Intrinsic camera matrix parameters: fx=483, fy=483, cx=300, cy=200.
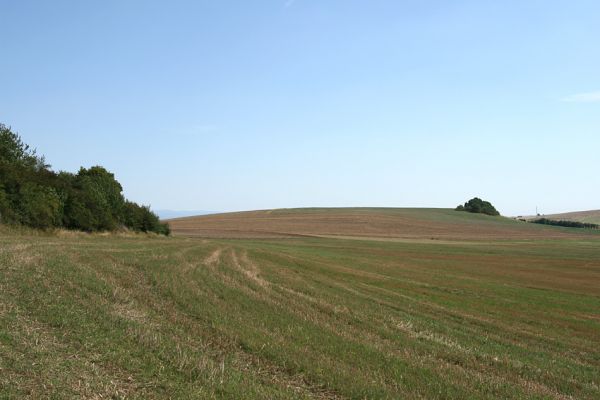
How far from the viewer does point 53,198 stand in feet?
145

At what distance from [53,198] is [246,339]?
131ft

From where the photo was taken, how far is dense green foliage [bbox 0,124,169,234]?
132ft

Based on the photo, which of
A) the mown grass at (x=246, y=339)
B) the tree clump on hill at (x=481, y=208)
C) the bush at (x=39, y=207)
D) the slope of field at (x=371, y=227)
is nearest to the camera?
the mown grass at (x=246, y=339)

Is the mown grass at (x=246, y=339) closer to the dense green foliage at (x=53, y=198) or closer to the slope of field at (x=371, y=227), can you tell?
the dense green foliage at (x=53, y=198)

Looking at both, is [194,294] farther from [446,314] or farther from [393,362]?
[446,314]

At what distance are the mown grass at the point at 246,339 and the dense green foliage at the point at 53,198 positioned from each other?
67.6ft

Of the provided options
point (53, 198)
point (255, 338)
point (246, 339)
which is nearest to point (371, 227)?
point (53, 198)

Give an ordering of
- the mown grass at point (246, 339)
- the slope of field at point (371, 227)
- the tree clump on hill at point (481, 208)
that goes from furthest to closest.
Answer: the tree clump on hill at point (481, 208)
the slope of field at point (371, 227)
the mown grass at point (246, 339)

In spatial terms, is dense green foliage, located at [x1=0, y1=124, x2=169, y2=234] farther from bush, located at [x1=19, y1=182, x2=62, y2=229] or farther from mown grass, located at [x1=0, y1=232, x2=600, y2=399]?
mown grass, located at [x1=0, y1=232, x2=600, y2=399]

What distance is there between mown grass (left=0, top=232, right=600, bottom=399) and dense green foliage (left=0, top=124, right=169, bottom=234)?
20601 mm

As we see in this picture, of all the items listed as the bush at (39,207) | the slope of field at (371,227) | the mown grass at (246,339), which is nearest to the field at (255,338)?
the mown grass at (246,339)

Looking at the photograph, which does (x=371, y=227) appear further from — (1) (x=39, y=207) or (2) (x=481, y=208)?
(2) (x=481, y=208)

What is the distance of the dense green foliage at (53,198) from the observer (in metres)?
40.2

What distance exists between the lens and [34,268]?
16109 millimetres
